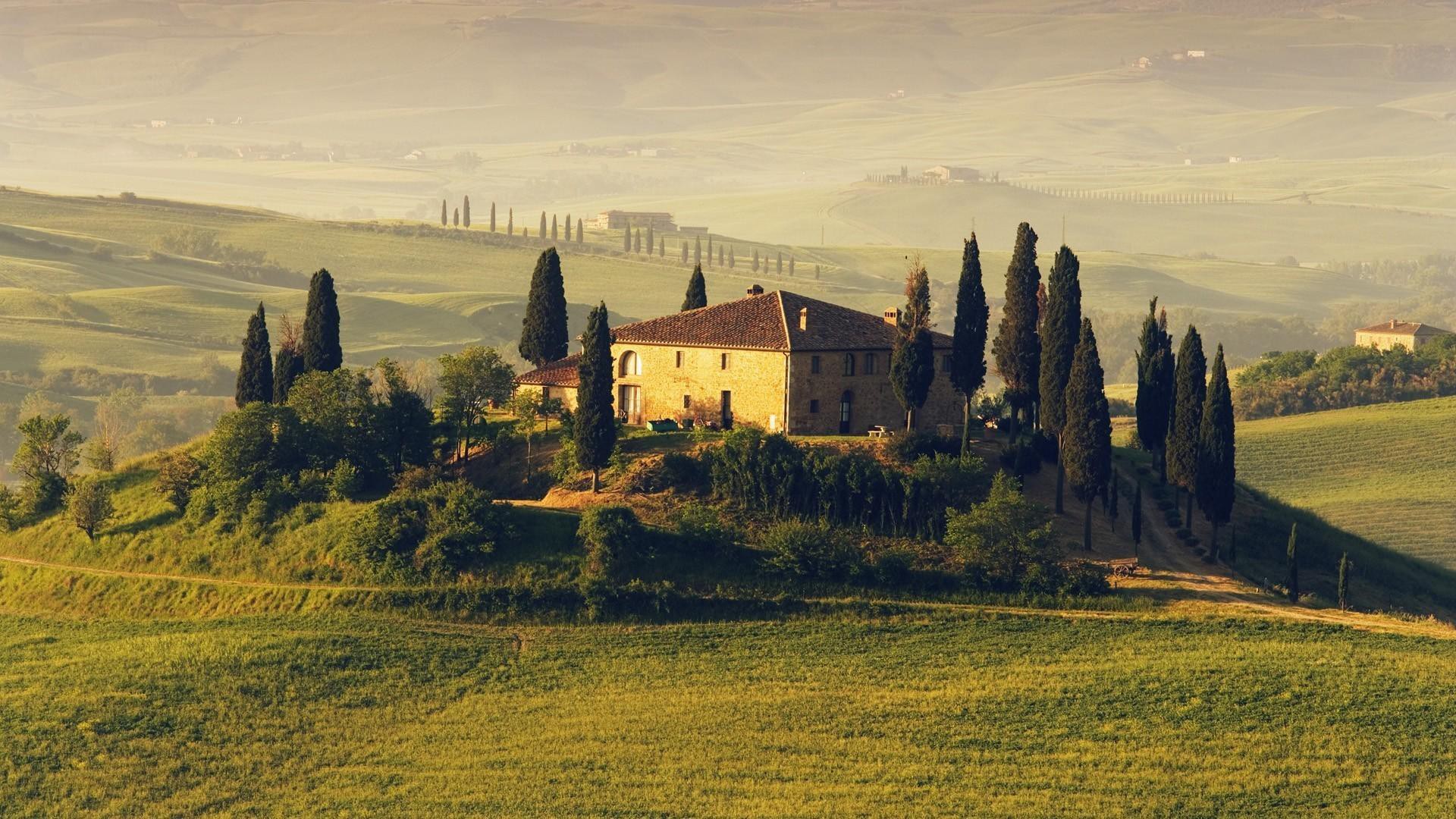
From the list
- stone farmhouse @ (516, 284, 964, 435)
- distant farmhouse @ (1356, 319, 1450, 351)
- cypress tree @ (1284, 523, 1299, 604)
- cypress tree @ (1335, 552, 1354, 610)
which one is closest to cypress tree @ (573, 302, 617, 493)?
stone farmhouse @ (516, 284, 964, 435)

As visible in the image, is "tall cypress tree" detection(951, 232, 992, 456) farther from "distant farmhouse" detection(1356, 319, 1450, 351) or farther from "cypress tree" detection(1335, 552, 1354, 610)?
"distant farmhouse" detection(1356, 319, 1450, 351)

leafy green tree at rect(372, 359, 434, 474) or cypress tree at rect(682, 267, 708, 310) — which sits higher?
cypress tree at rect(682, 267, 708, 310)

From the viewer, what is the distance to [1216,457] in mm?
76250

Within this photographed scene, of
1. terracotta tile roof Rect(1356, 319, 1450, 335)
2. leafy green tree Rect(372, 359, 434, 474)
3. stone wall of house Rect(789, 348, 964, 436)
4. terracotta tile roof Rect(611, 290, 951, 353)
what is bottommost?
leafy green tree Rect(372, 359, 434, 474)

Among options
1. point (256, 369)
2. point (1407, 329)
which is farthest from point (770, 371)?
point (1407, 329)

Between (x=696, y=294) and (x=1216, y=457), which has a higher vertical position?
(x=696, y=294)

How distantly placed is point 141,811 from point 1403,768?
39.2 m

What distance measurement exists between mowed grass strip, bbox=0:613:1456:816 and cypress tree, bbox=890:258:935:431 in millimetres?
Result: 14932

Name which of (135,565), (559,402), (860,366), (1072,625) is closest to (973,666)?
(1072,625)

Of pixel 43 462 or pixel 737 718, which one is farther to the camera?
pixel 43 462

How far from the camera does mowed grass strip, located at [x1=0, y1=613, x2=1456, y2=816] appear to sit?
55.6 meters

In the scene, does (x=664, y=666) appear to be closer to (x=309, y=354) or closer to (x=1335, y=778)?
(x=1335, y=778)

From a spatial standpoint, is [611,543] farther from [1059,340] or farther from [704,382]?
[1059,340]

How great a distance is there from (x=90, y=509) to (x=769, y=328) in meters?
31.0
